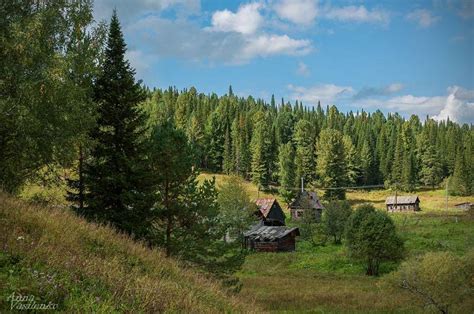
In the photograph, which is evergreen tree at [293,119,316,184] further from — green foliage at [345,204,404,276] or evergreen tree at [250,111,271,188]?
green foliage at [345,204,404,276]

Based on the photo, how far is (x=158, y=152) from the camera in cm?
1889

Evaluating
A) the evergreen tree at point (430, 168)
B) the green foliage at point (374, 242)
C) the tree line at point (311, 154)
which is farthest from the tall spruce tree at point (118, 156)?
the evergreen tree at point (430, 168)

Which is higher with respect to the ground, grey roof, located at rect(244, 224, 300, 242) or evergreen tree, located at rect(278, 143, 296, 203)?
evergreen tree, located at rect(278, 143, 296, 203)

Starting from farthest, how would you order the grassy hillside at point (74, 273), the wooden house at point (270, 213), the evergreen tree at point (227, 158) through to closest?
1. the evergreen tree at point (227, 158)
2. the wooden house at point (270, 213)
3. the grassy hillside at point (74, 273)

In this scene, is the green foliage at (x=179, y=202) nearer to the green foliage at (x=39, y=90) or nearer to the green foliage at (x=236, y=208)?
the green foliage at (x=39, y=90)

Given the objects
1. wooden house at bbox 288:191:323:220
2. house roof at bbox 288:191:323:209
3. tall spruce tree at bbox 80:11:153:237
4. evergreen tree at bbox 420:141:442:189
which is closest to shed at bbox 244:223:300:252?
wooden house at bbox 288:191:323:220

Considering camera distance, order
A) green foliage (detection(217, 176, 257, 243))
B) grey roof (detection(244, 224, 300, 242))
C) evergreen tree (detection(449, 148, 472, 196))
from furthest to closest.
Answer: evergreen tree (detection(449, 148, 472, 196)), grey roof (detection(244, 224, 300, 242)), green foliage (detection(217, 176, 257, 243))

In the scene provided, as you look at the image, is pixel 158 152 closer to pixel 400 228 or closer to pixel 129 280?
pixel 129 280

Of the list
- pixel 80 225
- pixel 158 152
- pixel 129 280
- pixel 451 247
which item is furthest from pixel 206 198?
pixel 451 247

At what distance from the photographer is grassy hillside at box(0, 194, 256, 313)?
6059 millimetres

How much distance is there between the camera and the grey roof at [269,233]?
5977 centimetres

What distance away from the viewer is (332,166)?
107m

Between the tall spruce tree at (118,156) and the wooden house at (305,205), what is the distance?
54947mm

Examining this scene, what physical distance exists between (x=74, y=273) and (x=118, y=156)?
38.8 feet
